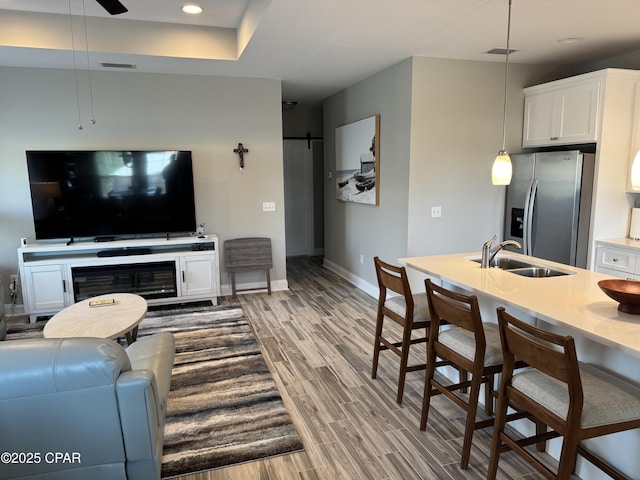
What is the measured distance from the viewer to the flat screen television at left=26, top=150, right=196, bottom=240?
4.55m

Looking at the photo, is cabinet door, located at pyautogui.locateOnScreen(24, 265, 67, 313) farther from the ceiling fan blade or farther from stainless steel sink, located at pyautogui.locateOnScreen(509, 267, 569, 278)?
stainless steel sink, located at pyautogui.locateOnScreen(509, 267, 569, 278)

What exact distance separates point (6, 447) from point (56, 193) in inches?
141

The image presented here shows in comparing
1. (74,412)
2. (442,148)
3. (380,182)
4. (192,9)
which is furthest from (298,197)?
(74,412)

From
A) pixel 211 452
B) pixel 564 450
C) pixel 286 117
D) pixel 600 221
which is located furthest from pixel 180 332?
pixel 286 117

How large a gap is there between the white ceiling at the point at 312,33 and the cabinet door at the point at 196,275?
2114mm

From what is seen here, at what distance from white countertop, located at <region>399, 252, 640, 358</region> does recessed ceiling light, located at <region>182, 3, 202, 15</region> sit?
2.88m

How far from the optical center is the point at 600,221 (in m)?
3.96

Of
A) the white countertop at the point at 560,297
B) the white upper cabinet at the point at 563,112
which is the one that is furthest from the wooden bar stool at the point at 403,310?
the white upper cabinet at the point at 563,112

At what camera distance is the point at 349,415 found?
2779mm

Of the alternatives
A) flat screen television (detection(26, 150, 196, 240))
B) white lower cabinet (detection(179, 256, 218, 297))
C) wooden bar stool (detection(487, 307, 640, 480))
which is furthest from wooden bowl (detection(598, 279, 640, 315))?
flat screen television (detection(26, 150, 196, 240))

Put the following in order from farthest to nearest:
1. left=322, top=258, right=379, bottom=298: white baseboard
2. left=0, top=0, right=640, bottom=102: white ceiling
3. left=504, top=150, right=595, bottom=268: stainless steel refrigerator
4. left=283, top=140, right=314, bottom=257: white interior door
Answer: left=283, top=140, right=314, bottom=257: white interior door < left=322, top=258, right=379, bottom=298: white baseboard < left=504, top=150, right=595, bottom=268: stainless steel refrigerator < left=0, top=0, right=640, bottom=102: white ceiling

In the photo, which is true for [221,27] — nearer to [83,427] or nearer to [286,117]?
[286,117]

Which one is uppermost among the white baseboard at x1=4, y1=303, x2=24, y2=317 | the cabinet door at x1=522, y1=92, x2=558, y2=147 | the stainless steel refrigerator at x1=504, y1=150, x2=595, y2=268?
the cabinet door at x1=522, y1=92, x2=558, y2=147

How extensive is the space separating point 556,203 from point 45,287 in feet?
16.9
